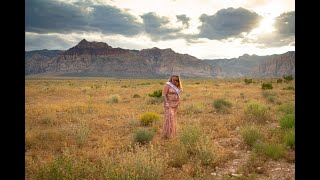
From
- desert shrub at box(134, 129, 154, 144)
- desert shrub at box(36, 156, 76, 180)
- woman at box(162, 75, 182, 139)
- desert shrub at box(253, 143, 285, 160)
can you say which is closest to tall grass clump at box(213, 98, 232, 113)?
woman at box(162, 75, 182, 139)

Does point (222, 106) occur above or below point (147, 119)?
above

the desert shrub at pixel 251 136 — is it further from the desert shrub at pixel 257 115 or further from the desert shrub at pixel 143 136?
the desert shrub at pixel 257 115

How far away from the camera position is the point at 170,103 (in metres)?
11.3

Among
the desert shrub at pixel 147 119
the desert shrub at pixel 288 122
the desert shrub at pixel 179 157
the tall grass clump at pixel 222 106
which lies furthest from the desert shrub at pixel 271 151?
the tall grass clump at pixel 222 106

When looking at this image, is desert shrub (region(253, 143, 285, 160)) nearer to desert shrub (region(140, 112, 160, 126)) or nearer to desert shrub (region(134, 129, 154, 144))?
desert shrub (region(134, 129, 154, 144))

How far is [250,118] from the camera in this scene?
48.5 feet

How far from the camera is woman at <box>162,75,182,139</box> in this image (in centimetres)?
1125

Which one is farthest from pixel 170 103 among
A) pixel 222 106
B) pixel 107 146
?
pixel 222 106

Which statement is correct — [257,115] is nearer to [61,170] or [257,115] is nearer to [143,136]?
[143,136]
